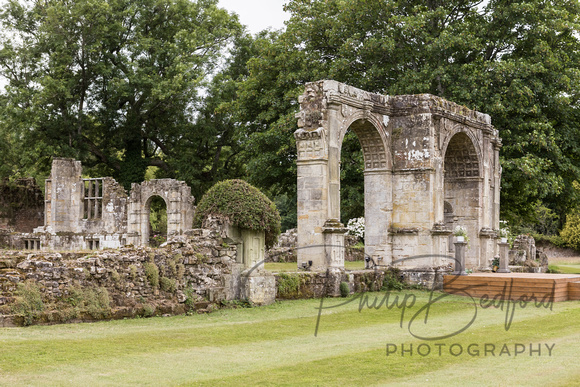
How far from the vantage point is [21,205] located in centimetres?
3841

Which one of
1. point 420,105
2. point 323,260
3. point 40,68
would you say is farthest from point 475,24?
point 40,68

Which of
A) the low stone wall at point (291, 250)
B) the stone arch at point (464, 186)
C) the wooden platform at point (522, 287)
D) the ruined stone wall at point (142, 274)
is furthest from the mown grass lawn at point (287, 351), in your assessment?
the low stone wall at point (291, 250)

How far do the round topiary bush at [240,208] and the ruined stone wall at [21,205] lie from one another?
27580mm

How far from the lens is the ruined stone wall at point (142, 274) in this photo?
10.1 meters

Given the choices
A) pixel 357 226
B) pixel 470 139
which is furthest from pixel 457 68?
pixel 357 226

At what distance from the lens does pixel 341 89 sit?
1641 centimetres

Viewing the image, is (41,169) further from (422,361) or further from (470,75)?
(422,361)

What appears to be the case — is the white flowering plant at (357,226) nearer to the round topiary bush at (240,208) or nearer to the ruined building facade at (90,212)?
A: the ruined building facade at (90,212)

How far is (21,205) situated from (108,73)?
32.0 ft

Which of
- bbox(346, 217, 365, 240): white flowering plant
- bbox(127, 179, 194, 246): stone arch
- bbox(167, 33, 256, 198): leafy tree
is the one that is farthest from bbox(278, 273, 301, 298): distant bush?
bbox(167, 33, 256, 198): leafy tree

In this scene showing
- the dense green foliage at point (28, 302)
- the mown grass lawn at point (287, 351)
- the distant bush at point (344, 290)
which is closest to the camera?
the mown grass lawn at point (287, 351)

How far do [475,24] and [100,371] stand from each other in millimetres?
21177

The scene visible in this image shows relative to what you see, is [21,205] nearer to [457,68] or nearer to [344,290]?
[457,68]

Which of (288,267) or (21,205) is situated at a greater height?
(21,205)
